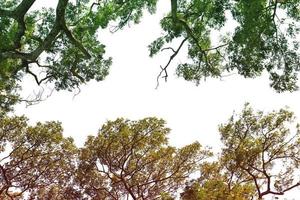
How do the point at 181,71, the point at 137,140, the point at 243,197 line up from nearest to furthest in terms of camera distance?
the point at 181,71 → the point at 243,197 → the point at 137,140

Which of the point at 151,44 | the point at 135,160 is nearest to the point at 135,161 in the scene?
the point at 135,160

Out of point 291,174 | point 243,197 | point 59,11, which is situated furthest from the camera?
point 291,174

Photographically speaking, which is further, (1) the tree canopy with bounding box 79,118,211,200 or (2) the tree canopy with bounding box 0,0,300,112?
(1) the tree canopy with bounding box 79,118,211,200

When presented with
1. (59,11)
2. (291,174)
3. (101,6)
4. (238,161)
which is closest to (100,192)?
(238,161)

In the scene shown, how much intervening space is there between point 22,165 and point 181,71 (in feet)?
26.3

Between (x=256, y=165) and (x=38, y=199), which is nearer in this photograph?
(x=256, y=165)

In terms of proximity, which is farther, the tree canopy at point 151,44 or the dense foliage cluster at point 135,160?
the dense foliage cluster at point 135,160


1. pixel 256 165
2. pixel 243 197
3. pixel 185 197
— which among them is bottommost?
pixel 243 197

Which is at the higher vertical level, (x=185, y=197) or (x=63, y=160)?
(x=63, y=160)

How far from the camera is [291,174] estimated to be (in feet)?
55.4

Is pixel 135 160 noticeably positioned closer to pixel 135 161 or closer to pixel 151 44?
pixel 135 161

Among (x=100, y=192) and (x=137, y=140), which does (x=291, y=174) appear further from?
(x=100, y=192)

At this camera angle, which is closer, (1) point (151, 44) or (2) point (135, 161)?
(1) point (151, 44)

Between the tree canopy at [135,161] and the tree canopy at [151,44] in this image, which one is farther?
the tree canopy at [135,161]
